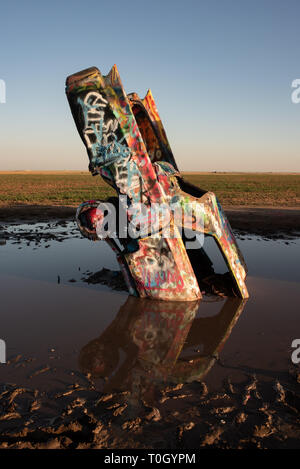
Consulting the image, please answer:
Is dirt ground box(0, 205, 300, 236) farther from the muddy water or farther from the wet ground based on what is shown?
the wet ground

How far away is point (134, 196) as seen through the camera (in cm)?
625

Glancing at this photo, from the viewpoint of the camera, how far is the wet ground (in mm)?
3166

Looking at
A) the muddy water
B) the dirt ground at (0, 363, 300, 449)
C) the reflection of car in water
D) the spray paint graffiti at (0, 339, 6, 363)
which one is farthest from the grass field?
the dirt ground at (0, 363, 300, 449)

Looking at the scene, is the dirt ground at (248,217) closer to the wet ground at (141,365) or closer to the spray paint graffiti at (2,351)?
the wet ground at (141,365)

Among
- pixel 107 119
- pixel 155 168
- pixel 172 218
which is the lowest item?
pixel 172 218

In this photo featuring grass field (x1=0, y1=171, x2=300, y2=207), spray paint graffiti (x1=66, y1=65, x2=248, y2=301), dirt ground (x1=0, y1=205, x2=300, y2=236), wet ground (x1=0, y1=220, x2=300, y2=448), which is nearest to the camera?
wet ground (x1=0, y1=220, x2=300, y2=448)

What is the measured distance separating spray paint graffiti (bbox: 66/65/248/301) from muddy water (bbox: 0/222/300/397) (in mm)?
424

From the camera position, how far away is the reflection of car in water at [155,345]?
411 centimetres

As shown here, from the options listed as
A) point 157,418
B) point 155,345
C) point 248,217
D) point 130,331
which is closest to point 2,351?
point 130,331

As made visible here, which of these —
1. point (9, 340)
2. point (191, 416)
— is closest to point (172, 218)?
point (9, 340)

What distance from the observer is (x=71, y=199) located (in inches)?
1023

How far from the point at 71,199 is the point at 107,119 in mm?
20589

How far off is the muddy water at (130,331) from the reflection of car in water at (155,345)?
0.01 metres
